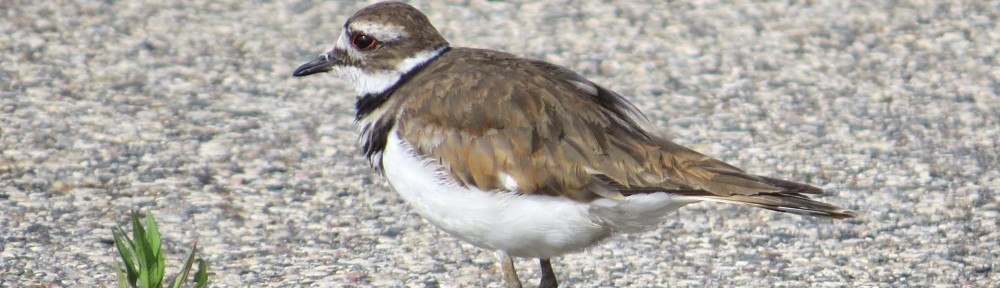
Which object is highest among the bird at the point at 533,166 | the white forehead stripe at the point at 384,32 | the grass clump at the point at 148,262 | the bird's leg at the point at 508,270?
the white forehead stripe at the point at 384,32

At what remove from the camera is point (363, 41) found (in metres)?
5.24

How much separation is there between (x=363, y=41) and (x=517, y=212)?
44.1 inches

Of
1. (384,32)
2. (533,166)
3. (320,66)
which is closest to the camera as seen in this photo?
(533,166)

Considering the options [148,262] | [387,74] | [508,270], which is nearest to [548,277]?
[508,270]

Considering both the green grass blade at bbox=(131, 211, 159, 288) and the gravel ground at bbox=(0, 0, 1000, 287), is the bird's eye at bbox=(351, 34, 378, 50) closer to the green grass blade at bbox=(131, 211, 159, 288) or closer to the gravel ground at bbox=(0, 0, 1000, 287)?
the gravel ground at bbox=(0, 0, 1000, 287)

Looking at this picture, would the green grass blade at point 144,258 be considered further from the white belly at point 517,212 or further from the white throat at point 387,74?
the white throat at point 387,74

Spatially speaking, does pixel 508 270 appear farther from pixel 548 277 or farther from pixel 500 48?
pixel 500 48

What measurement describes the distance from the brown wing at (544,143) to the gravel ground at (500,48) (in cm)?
89

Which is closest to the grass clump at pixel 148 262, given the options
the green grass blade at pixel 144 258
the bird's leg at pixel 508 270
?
the green grass blade at pixel 144 258

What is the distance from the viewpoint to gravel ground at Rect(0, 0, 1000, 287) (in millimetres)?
5512

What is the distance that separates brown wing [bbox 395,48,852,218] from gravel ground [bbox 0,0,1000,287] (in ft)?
2.91

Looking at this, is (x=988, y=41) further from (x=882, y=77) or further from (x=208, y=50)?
(x=208, y=50)

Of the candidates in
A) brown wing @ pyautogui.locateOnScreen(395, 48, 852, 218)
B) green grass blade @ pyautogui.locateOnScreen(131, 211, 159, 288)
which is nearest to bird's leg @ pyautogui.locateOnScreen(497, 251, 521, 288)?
brown wing @ pyautogui.locateOnScreen(395, 48, 852, 218)

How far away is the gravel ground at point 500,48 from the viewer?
551cm
